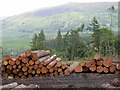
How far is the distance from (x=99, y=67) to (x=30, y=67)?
12.2ft

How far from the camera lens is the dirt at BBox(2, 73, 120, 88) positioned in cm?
1017

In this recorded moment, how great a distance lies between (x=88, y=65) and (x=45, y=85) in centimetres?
294

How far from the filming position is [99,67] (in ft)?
40.2

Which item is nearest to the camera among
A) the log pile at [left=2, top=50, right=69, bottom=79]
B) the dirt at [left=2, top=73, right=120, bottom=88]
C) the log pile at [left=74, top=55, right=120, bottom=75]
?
the dirt at [left=2, top=73, right=120, bottom=88]

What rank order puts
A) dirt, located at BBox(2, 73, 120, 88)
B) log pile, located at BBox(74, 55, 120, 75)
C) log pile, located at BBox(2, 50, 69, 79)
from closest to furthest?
dirt, located at BBox(2, 73, 120, 88), log pile, located at BBox(74, 55, 120, 75), log pile, located at BBox(2, 50, 69, 79)

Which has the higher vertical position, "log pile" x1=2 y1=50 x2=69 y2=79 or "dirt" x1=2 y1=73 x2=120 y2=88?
"log pile" x1=2 y1=50 x2=69 y2=79

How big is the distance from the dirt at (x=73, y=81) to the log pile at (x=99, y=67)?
36 cm

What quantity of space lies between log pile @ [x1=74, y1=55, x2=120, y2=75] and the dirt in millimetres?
361

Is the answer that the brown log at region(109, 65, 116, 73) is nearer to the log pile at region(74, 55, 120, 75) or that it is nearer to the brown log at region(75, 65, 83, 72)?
the log pile at region(74, 55, 120, 75)

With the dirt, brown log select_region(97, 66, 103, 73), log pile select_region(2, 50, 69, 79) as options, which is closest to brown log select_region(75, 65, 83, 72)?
the dirt

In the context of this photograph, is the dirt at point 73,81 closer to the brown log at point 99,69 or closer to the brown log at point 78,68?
the brown log at point 78,68

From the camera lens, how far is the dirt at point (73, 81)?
33.4ft

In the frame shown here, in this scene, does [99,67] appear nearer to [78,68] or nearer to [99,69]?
[99,69]

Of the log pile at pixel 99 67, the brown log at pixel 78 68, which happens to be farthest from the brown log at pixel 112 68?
the brown log at pixel 78 68
